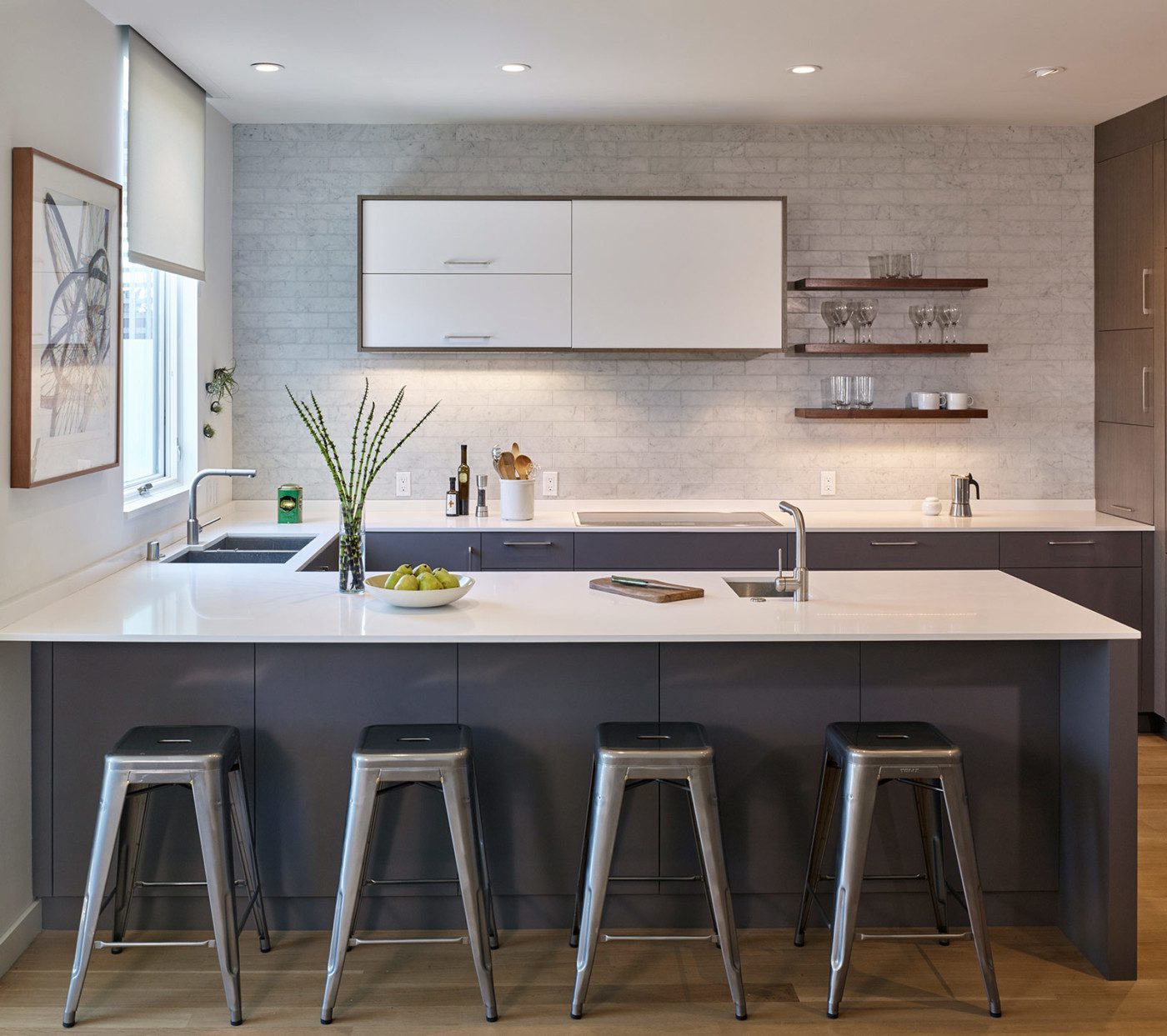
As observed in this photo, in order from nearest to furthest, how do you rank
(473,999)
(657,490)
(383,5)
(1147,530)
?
(473,999)
(383,5)
(1147,530)
(657,490)

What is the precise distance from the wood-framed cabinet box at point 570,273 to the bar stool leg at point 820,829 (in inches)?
102

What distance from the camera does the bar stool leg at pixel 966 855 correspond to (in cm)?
287

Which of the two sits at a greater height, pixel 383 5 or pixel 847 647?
pixel 383 5

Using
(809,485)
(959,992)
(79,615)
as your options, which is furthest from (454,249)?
(959,992)

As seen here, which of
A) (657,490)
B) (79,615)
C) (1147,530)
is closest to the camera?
(79,615)

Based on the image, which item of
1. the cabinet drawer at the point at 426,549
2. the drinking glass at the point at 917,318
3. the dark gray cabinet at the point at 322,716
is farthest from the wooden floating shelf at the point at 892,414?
the dark gray cabinet at the point at 322,716

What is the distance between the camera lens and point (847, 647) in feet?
10.7

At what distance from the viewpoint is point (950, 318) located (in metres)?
5.48

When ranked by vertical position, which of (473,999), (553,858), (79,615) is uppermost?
(79,615)

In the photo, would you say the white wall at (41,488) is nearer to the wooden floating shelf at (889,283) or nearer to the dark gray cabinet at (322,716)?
the dark gray cabinet at (322,716)

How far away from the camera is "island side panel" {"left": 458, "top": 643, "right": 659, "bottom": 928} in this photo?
3.23 metres

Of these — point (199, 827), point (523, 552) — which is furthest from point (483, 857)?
point (523, 552)

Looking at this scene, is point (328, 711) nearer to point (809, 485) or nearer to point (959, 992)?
point (959, 992)

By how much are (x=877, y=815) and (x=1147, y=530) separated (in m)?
2.57
